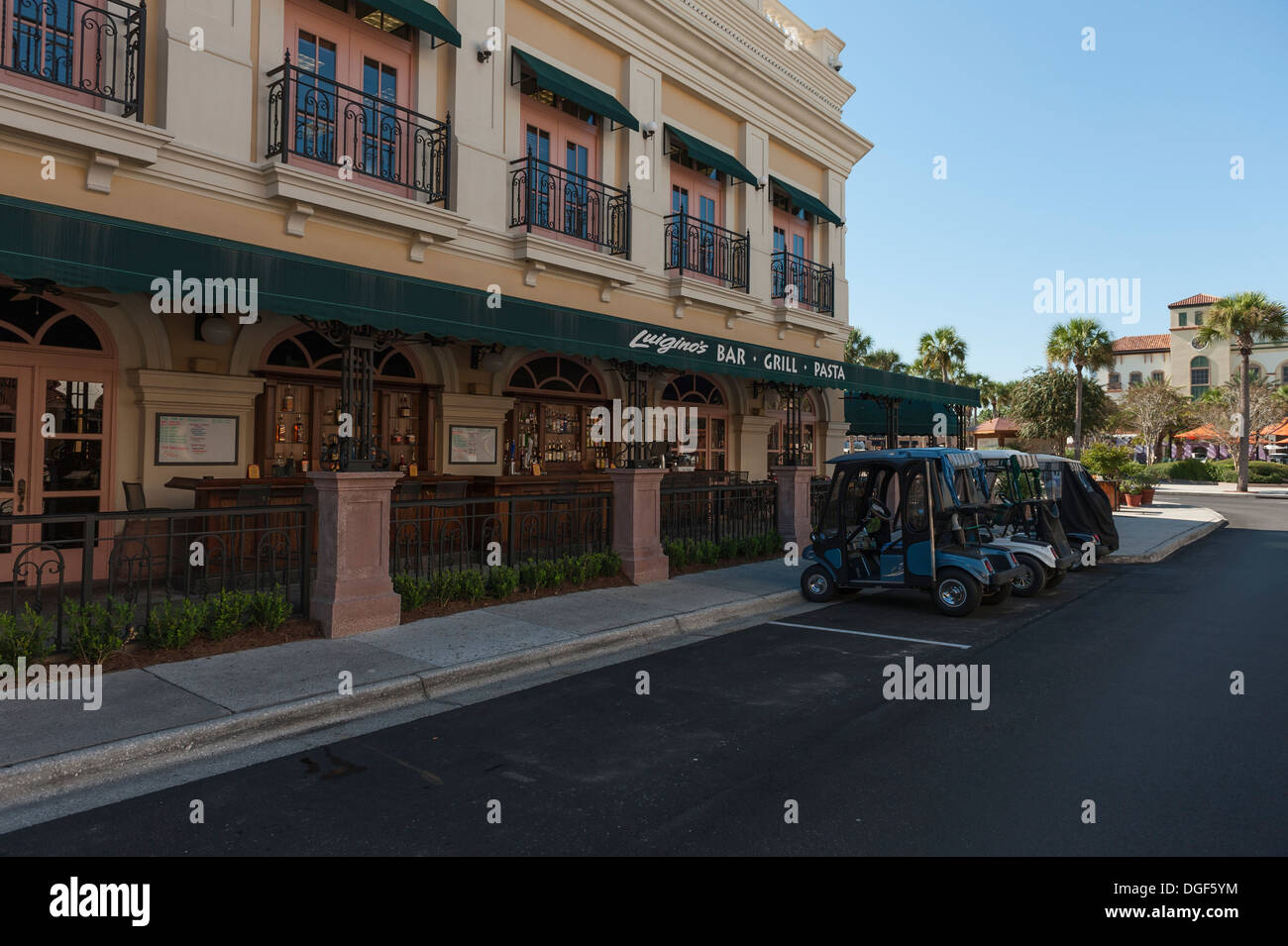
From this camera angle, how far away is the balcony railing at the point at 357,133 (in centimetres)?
981

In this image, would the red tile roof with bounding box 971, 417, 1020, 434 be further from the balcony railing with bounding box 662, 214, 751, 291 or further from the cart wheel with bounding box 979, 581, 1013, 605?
the cart wheel with bounding box 979, 581, 1013, 605

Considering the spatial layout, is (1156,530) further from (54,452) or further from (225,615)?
(54,452)

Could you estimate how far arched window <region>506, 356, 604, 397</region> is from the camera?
14195mm

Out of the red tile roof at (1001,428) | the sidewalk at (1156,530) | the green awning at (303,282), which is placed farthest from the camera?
the red tile roof at (1001,428)

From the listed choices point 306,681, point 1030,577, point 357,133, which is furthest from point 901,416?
point 306,681

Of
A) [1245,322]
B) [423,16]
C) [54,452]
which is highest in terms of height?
[1245,322]

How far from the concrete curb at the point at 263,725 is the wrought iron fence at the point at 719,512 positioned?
5.18 meters

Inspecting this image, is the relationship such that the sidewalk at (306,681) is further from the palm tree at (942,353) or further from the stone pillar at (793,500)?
the palm tree at (942,353)

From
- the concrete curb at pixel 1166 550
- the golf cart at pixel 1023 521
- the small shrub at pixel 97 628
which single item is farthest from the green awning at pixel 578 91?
the concrete curb at pixel 1166 550

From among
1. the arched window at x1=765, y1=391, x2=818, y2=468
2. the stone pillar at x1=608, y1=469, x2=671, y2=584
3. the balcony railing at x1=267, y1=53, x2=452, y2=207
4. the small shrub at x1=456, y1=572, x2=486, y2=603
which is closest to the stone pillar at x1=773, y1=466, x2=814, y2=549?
the stone pillar at x1=608, y1=469, x2=671, y2=584

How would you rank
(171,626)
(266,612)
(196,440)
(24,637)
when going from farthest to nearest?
(196,440), (266,612), (171,626), (24,637)

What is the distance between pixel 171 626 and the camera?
6762 millimetres

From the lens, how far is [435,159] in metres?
11.6

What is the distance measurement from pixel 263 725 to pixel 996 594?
8306 mm
